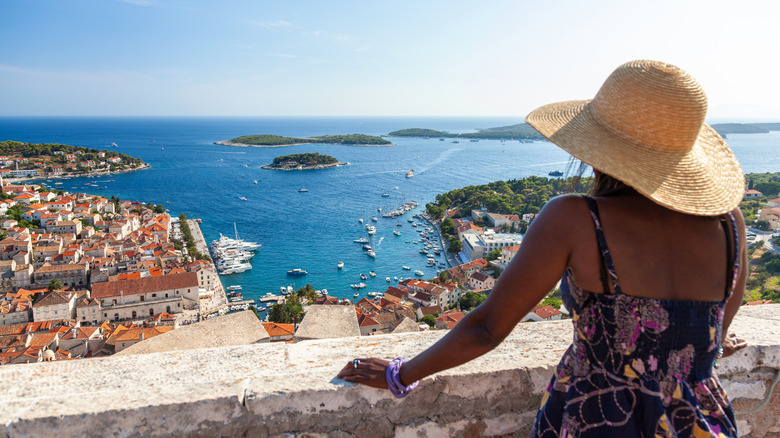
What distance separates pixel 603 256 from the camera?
74 centimetres

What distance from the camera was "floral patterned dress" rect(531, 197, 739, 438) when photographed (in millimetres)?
770

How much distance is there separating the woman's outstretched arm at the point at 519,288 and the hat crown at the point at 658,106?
188 mm

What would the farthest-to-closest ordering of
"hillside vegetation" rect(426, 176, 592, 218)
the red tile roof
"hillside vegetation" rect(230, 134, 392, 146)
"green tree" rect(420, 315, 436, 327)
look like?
"hillside vegetation" rect(230, 134, 392, 146) → "hillside vegetation" rect(426, 176, 592, 218) → the red tile roof → "green tree" rect(420, 315, 436, 327)

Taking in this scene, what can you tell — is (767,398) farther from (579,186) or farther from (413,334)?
(413,334)

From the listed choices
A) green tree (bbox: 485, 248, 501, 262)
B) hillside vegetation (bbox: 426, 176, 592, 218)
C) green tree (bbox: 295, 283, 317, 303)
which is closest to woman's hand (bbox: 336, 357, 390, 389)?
green tree (bbox: 295, 283, 317, 303)

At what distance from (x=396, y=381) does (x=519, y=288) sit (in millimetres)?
416

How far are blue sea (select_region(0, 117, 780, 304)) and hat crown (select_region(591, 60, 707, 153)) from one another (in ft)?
68.1

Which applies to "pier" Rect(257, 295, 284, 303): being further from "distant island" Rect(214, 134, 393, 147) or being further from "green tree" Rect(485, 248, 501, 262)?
"distant island" Rect(214, 134, 393, 147)

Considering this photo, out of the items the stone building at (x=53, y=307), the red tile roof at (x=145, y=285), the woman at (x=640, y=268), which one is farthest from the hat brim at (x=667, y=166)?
the red tile roof at (x=145, y=285)

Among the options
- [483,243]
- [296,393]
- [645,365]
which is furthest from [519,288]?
[483,243]

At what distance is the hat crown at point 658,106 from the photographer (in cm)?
79

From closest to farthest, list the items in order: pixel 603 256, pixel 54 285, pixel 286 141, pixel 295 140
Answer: pixel 603 256, pixel 54 285, pixel 286 141, pixel 295 140

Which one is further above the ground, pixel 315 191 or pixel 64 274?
pixel 315 191

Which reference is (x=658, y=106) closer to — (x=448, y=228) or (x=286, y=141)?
(x=448, y=228)
